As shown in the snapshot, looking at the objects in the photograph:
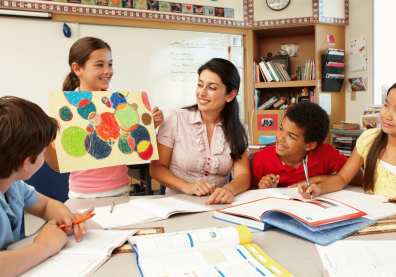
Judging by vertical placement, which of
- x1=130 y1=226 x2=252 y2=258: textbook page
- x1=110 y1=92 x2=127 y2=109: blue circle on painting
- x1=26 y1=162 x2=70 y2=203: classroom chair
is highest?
x1=110 y1=92 x2=127 y2=109: blue circle on painting

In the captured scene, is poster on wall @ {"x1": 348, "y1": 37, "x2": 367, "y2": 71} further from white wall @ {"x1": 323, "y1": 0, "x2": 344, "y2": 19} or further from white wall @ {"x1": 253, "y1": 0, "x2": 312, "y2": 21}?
white wall @ {"x1": 253, "y1": 0, "x2": 312, "y2": 21}

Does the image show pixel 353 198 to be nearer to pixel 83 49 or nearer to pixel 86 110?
pixel 86 110

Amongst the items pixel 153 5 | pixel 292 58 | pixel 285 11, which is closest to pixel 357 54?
pixel 292 58

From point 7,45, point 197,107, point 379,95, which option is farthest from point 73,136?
point 379,95

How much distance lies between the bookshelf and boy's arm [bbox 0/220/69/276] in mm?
3516

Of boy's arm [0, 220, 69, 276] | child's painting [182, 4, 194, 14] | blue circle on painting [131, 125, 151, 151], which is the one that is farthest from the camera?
child's painting [182, 4, 194, 14]

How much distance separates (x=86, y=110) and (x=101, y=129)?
0.34ft

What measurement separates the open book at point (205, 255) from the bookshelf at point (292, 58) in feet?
11.1

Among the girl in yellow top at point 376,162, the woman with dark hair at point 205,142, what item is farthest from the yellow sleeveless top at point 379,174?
the woman with dark hair at point 205,142

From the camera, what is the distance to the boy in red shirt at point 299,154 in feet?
5.05

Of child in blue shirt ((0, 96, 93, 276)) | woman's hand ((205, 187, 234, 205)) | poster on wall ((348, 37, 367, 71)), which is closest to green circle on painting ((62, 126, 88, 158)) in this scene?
child in blue shirt ((0, 96, 93, 276))

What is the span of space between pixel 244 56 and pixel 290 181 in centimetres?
278

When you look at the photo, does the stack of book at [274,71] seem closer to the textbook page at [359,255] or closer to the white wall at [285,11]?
the white wall at [285,11]

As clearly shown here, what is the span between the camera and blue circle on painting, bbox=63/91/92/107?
4.33ft
